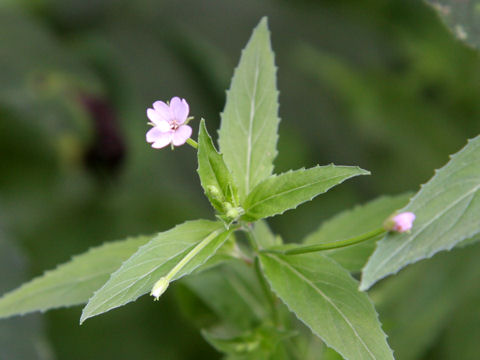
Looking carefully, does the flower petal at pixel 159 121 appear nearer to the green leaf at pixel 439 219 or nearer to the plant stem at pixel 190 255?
the plant stem at pixel 190 255

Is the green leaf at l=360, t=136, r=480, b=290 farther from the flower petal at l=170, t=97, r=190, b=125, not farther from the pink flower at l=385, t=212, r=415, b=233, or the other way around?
the flower petal at l=170, t=97, r=190, b=125

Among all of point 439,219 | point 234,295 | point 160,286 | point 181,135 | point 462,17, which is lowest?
point 439,219

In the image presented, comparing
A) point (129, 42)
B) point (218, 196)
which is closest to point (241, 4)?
point (129, 42)

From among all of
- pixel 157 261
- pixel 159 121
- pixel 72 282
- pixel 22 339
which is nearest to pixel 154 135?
pixel 159 121

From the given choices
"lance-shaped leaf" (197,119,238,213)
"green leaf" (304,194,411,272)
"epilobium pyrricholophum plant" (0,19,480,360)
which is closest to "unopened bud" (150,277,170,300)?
"epilobium pyrricholophum plant" (0,19,480,360)

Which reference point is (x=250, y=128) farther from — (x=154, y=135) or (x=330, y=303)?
(x=330, y=303)

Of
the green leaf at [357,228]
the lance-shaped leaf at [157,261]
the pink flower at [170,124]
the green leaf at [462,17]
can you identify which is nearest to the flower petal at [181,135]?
the pink flower at [170,124]
